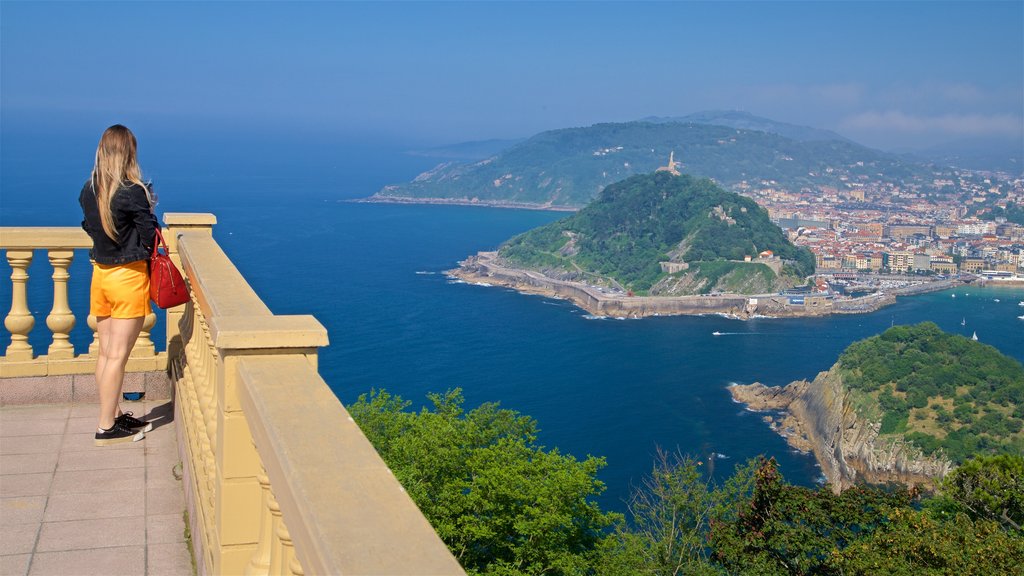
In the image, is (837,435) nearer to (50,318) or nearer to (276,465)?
(50,318)

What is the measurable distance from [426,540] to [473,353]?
45.3 metres

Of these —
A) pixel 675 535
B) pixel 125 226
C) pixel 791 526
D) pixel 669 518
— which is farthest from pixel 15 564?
pixel 669 518

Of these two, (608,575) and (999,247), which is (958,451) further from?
(999,247)

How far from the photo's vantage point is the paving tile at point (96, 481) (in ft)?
10.6

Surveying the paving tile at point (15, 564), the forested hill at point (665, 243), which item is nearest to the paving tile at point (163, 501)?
the paving tile at point (15, 564)

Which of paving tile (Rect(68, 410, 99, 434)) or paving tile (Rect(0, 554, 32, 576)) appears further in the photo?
paving tile (Rect(68, 410, 99, 434))

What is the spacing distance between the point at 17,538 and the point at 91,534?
0.20m

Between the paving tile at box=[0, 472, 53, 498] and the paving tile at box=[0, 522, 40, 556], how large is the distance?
273 millimetres

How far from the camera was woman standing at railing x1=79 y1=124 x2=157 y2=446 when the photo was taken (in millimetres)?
3180

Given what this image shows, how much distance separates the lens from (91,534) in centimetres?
288

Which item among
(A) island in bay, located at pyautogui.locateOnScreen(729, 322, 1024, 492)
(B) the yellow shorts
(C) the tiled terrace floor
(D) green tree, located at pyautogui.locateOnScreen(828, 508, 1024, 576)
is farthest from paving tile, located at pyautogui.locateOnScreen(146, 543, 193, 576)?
(A) island in bay, located at pyautogui.locateOnScreen(729, 322, 1024, 492)

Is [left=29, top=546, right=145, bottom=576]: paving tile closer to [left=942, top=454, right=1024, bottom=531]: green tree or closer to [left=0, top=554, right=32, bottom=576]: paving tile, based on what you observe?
[left=0, top=554, right=32, bottom=576]: paving tile

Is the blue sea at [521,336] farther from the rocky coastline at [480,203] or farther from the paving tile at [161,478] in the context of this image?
the rocky coastline at [480,203]

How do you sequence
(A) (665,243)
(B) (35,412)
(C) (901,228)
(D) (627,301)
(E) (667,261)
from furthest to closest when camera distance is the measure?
(C) (901,228) < (A) (665,243) < (E) (667,261) < (D) (627,301) < (B) (35,412)
